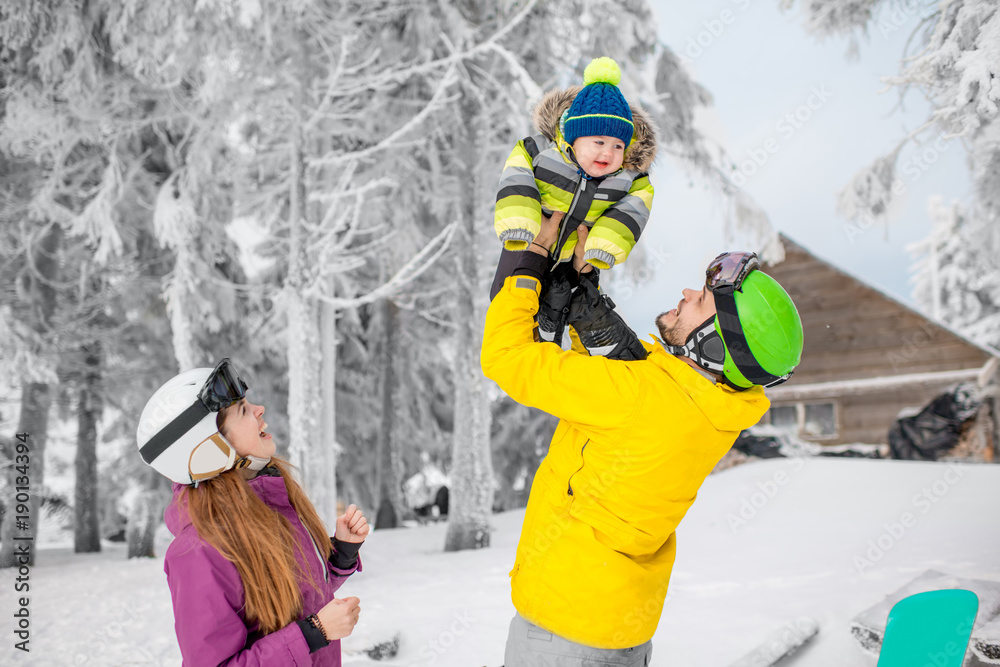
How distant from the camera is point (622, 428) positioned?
180cm

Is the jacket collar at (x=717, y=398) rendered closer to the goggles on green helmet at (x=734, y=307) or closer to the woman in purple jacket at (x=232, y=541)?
the goggles on green helmet at (x=734, y=307)

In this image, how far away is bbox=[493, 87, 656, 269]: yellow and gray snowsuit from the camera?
1.86 m

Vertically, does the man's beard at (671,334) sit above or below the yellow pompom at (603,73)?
below

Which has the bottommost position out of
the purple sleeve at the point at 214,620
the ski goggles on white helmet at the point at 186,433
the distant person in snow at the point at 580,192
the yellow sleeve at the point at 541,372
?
the purple sleeve at the point at 214,620

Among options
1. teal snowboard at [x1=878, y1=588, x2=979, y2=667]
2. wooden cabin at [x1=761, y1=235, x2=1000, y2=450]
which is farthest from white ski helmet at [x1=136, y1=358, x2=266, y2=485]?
wooden cabin at [x1=761, y1=235, x2=1000, y2=450]

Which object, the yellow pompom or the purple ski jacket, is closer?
the purple ski jacket

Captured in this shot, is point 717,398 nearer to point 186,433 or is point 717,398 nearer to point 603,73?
point 603,73

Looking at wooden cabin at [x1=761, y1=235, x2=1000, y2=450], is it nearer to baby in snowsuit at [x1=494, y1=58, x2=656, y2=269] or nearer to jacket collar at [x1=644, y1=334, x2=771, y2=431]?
baby in snowsuit at [x1=494, y1=58, x2=656, y2=269]

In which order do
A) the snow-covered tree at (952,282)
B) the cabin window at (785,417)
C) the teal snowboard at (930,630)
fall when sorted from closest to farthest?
the teal snowboard at (930,630)
the cabin window at (785,417)
the snow-covered tree at (952,282)

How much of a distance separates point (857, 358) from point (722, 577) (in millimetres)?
10132

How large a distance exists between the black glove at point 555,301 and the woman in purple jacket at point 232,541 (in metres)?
0.99

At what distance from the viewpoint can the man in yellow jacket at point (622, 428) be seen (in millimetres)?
1776

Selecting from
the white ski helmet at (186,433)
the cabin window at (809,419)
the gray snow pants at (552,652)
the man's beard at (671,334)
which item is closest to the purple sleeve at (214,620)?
the white ski helmet at (186,433)

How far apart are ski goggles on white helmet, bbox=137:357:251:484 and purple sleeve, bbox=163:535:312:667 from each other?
21 cm
